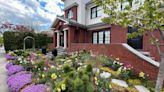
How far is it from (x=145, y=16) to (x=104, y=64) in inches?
209

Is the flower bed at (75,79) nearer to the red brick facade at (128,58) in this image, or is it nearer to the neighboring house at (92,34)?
the red brick facade at (128,58)

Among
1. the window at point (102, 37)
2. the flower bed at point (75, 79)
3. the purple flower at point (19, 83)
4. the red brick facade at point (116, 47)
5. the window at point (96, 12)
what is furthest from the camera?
the window at point (96, 12)

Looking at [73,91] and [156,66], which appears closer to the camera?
[73,91]

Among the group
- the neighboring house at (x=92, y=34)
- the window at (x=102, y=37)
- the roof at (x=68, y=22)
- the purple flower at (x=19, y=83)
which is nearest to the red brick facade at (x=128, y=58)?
the neighboring house at (x=92, y=34)

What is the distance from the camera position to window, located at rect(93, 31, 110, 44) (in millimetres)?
19581

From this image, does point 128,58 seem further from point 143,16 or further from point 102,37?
point 102,37

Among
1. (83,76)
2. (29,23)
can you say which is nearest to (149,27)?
(83,76)

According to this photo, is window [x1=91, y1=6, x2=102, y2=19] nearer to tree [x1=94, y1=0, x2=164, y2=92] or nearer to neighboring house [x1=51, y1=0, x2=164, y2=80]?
neighboring house [x1=51, y1=0, x2=164, y2=80]

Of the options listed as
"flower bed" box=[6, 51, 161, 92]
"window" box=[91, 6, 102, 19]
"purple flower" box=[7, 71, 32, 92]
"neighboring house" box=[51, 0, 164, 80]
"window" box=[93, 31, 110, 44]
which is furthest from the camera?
"window" box=[91, 6, 102, 19]

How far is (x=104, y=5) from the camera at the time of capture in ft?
20.2

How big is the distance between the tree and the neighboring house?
447cm

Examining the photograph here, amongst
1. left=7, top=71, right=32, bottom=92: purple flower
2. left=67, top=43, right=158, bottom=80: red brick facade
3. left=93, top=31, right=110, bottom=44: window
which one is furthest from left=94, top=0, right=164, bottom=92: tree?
left=93, top=31, right=110, bottom=44: window

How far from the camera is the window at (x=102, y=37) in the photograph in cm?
1958

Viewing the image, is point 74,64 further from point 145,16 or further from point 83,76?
point 145,16
